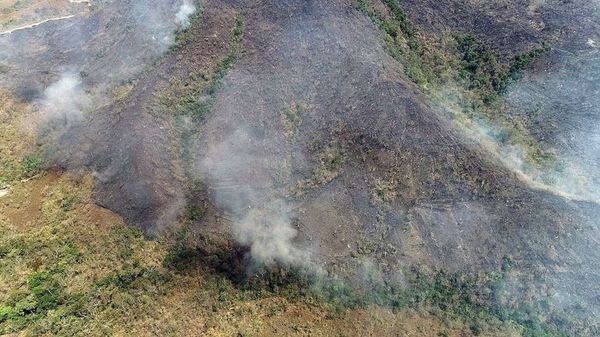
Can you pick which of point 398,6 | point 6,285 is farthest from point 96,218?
point 398,6

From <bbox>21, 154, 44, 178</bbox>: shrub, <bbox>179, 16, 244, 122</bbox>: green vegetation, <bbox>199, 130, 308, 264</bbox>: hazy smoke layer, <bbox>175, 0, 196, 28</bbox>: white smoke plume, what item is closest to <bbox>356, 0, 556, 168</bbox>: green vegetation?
<bbox>179, 16, 244, 122</bbox>: green vegetation

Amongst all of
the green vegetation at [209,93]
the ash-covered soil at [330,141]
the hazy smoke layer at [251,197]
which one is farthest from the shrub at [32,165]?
the hazy smoke layer at [251,197]

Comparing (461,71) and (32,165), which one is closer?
(32,165)

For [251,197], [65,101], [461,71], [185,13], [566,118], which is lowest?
[65,101]

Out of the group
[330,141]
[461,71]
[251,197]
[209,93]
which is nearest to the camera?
[251,197]

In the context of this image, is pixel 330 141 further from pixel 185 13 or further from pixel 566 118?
pixel 185 13

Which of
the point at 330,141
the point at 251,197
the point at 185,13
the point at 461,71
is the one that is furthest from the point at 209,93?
the point at 461,71
